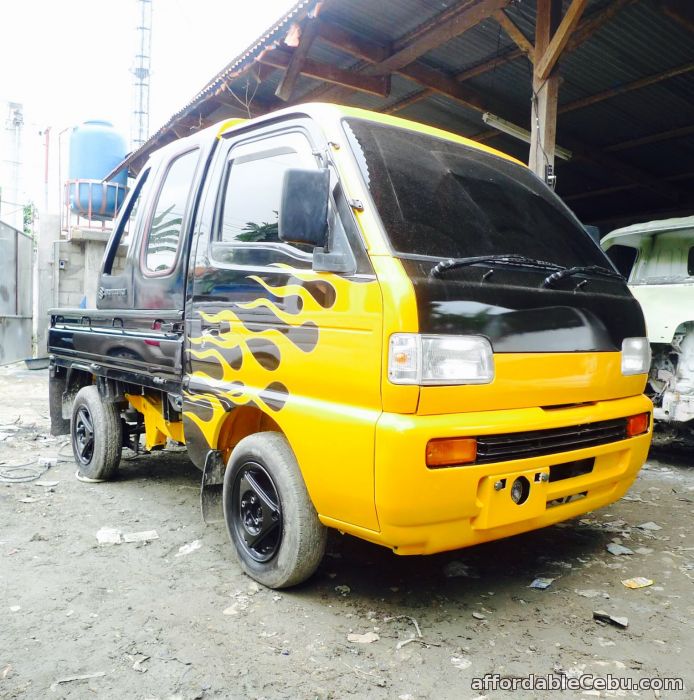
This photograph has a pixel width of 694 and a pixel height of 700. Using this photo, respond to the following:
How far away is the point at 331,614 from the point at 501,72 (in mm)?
7407

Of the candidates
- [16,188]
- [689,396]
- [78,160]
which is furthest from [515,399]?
[16,188]

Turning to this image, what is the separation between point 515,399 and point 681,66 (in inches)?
272

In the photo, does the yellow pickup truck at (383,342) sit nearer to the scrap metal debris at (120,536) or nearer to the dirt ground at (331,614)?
the dirt ground at (331,614)

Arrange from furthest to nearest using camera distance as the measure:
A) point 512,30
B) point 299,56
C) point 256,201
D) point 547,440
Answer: point 299,56, point 512,30, point 256,201, point 547,440

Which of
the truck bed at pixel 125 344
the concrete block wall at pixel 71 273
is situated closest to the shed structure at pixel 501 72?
the truck bed at pixel 125 344

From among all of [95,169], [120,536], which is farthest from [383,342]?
[95,169]

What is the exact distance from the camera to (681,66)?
7.41 meters

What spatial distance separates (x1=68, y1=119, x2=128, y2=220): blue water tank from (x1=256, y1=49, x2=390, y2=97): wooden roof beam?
302 inches

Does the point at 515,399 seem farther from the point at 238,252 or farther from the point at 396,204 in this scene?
the point at 238,252

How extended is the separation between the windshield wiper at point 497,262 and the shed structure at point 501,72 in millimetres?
3707

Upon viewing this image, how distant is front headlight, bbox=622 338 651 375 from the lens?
9.75 feet

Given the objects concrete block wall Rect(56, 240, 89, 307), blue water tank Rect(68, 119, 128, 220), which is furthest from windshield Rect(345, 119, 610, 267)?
blue water tank Rect(68, 119, 128, 220)

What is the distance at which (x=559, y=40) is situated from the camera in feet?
19.0

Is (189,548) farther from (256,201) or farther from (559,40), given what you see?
(559,40)
